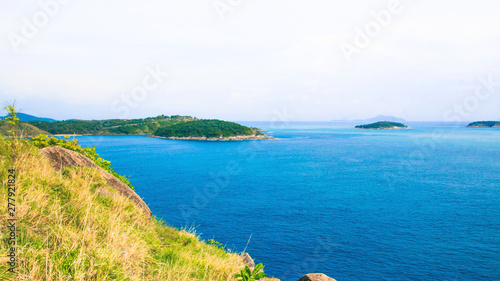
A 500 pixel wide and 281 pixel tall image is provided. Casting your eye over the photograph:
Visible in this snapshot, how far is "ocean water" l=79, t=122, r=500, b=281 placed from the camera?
32.7 m

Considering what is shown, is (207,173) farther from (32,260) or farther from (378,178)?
(32,260)

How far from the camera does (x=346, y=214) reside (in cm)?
4794

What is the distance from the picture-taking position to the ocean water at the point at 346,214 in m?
32.7

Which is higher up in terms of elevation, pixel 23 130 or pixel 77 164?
pixel 23 130

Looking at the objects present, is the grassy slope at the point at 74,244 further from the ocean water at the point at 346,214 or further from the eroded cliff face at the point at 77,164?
the ocean water at the point at 346,214

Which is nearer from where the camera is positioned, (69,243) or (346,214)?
(69,243)

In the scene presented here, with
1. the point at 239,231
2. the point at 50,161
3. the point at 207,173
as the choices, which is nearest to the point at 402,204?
the point at 239,231

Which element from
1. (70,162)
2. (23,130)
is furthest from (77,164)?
(23,130)

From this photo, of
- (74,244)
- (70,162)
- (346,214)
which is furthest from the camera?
(346,214)

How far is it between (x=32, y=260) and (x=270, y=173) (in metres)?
79.2

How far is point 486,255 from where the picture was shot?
1348 inches

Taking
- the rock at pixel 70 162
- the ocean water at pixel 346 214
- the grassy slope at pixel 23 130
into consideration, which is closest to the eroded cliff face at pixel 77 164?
the rock at pixel 70 162

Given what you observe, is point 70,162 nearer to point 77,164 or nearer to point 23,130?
point 77,164

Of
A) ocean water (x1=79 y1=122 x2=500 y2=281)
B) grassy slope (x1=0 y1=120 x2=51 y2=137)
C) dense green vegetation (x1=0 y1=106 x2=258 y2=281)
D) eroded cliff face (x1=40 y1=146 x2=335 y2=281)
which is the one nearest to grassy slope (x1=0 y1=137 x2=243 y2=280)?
dense green vegetation (x1=0 y1=106 x2=258 y2=281)
